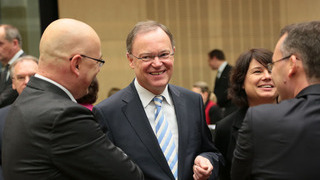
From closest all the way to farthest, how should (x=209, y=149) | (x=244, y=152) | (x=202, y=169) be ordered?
1. (x=244, y=152)
2. (x=202, y=169)
3. (x=209, y=149)

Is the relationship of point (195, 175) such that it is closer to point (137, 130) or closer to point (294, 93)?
point (137, 130)

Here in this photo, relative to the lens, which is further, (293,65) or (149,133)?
(149,133)

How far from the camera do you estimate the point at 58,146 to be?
1725mm

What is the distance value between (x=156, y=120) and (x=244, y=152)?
84cm

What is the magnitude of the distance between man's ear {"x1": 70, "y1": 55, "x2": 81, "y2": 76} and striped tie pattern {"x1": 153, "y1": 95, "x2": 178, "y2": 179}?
0.77 m

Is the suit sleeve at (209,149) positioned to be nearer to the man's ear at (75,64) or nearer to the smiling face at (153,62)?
the smiling face at (153,62)

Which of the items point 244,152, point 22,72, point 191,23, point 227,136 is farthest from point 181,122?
point 191,23

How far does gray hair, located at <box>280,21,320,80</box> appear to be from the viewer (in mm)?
1798

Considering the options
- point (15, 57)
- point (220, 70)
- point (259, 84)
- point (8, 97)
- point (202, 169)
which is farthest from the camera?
point (220, 70)

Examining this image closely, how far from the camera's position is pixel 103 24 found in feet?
28.6

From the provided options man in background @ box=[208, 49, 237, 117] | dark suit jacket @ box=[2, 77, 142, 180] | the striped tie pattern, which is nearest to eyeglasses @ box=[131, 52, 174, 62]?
the striped tie pattern

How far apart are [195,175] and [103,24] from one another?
261 inches

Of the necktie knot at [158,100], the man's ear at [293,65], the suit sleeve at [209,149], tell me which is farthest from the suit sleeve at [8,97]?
the man's ear at [293,65]

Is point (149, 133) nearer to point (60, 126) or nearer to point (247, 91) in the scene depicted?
point (60, 126)
